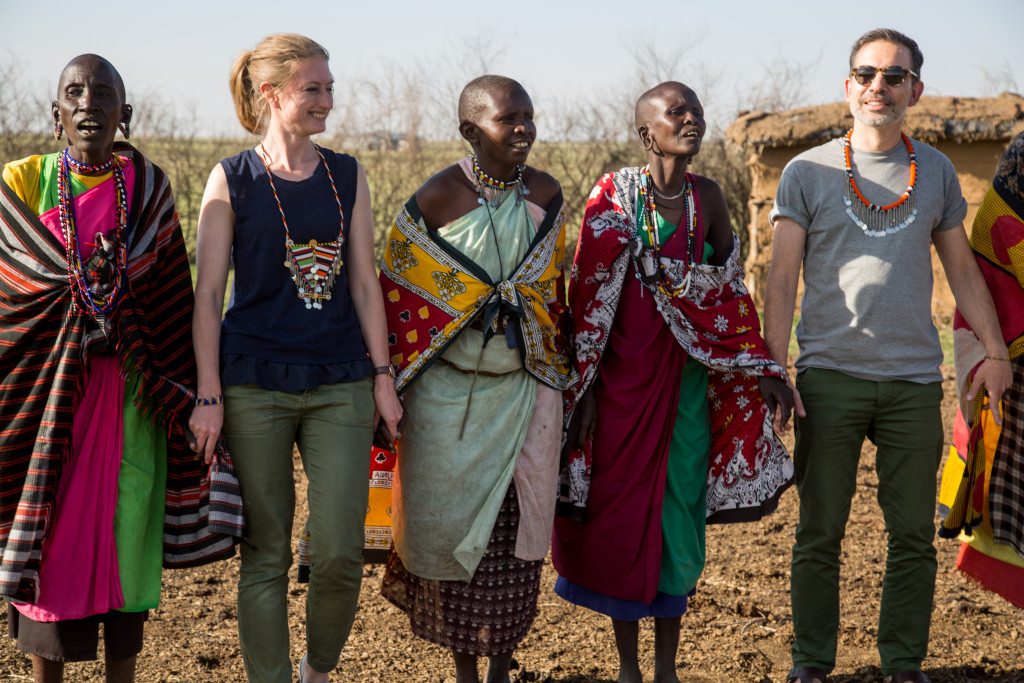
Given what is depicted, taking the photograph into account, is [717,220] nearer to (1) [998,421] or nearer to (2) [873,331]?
(2) [873,331]

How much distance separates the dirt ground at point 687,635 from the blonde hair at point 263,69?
6.65 ft

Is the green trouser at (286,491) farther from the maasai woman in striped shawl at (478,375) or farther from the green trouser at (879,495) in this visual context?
the green trouser at (879,495)

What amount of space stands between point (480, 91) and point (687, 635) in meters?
2.35

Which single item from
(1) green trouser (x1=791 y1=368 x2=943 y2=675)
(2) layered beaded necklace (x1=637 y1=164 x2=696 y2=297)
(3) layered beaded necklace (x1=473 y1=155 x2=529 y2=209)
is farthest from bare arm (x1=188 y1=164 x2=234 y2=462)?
(1) green trouser (x1=791 y1=368 x2=943 y2=675)

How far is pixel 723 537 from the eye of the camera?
551 cm

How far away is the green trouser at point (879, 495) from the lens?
372 centimetres

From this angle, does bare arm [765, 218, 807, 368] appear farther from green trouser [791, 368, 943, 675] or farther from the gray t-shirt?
green trouser [791, 368, 943, 675]

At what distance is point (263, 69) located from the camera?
3.34 meters

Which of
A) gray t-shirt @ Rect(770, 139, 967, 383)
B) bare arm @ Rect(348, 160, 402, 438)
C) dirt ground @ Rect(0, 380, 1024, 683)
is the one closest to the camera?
bare arm @ Rect(348, 160, 402, 438)

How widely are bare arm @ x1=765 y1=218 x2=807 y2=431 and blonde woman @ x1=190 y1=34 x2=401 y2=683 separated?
133 centimetres

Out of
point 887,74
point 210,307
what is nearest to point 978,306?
point 887,74

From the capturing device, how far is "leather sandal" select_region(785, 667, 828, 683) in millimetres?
3816

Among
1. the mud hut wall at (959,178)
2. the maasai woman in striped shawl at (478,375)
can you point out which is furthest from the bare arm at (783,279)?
the mud hut wall at (959,178)

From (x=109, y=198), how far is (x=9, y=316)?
1.43 ft
